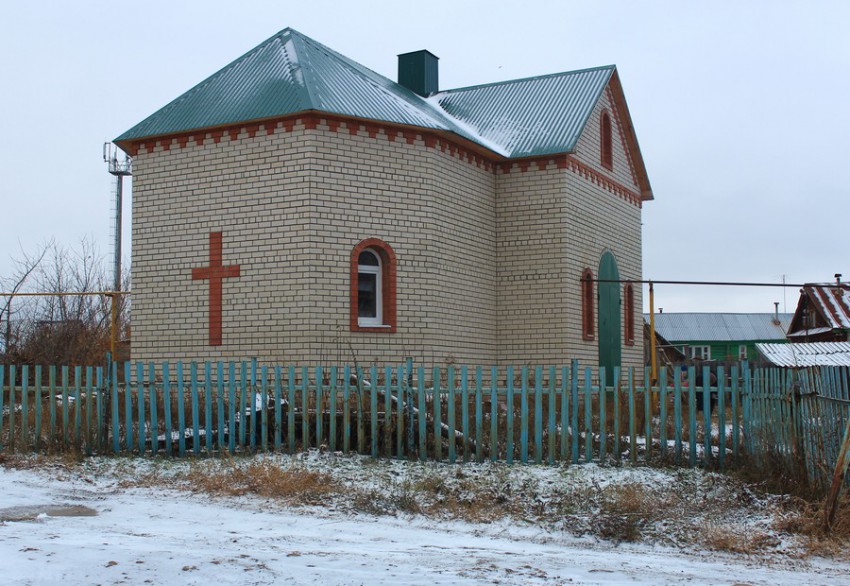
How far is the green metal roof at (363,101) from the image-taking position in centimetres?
1475

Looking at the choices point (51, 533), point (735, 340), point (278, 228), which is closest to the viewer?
point (51, 533)

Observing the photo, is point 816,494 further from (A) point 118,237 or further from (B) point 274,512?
(A) point 118,237

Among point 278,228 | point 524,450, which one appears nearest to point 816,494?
point 524,450

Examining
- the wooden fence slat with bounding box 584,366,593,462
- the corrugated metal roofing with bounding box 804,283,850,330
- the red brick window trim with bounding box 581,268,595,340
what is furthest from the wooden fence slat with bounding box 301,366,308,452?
the corrugated metal roofing with bounding box 804,283,850,330

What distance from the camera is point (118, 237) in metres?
39.2

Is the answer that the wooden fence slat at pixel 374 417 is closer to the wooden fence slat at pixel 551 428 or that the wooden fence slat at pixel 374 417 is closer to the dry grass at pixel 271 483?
the dry grass at pixel 271 483

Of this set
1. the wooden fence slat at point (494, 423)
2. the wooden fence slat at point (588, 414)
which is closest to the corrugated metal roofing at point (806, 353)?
the wooden fence slat at point (588, 414)

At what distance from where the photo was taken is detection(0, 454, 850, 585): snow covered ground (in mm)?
6059

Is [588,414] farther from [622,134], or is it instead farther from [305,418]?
[622,134]

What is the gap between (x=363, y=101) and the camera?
15.2 metres

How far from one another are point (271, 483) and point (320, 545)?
2.12 metres

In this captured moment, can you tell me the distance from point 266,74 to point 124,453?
23.9 ft

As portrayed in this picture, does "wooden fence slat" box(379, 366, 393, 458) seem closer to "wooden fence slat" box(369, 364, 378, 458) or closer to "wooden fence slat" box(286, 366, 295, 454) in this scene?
"wooden fence slat" box(369, 364, 378, 458)

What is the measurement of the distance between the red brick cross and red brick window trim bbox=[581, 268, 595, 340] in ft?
22.2
